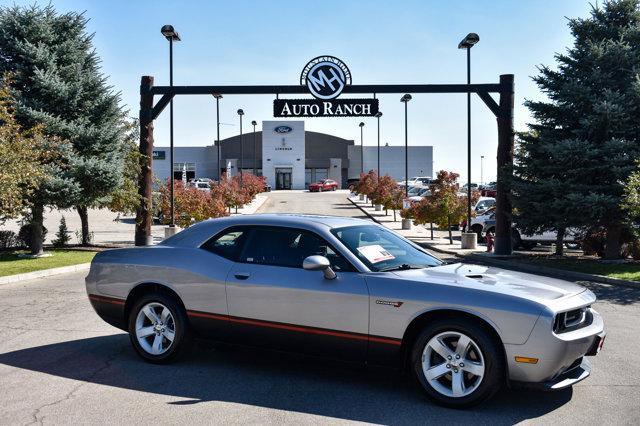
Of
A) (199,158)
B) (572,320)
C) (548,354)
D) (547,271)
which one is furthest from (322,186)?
(548,354)

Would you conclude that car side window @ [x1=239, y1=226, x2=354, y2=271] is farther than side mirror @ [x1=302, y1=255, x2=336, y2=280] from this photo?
Yes

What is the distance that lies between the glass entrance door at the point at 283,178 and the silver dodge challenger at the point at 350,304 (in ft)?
277

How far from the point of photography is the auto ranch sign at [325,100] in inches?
798

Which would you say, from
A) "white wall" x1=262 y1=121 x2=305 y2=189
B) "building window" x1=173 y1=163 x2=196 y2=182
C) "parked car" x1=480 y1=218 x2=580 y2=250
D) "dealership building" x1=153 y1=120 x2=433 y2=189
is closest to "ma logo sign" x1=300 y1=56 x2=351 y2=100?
"parked car" x1=480 y1=218 x2=580 y2=250

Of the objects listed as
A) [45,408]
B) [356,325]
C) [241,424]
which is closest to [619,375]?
[356,325]

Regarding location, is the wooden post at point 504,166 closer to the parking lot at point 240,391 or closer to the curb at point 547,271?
the curb at point 547,271

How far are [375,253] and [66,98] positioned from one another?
1593 cm

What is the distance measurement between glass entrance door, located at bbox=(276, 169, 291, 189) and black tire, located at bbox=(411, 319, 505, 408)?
86.4 meters

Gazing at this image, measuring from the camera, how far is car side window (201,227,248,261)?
21.2 feet

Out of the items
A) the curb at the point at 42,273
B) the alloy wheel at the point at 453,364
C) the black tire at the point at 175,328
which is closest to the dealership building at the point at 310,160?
the curb at the point at 42,273

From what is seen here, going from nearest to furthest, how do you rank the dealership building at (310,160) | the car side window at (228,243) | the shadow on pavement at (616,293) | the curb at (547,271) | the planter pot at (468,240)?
the car side window at (228,243) < the shadow on pavement at (616,293) < the curb at (547,271) < the planter pot at (468,240) < the dealership building at (310,160)

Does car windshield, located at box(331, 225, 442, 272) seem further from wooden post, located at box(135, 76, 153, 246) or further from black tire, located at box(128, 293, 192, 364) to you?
wooden post, located at box(135, 76, 153, 246)

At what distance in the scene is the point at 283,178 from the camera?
9181cm

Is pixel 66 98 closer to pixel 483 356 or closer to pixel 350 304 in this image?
pixel 350 304
